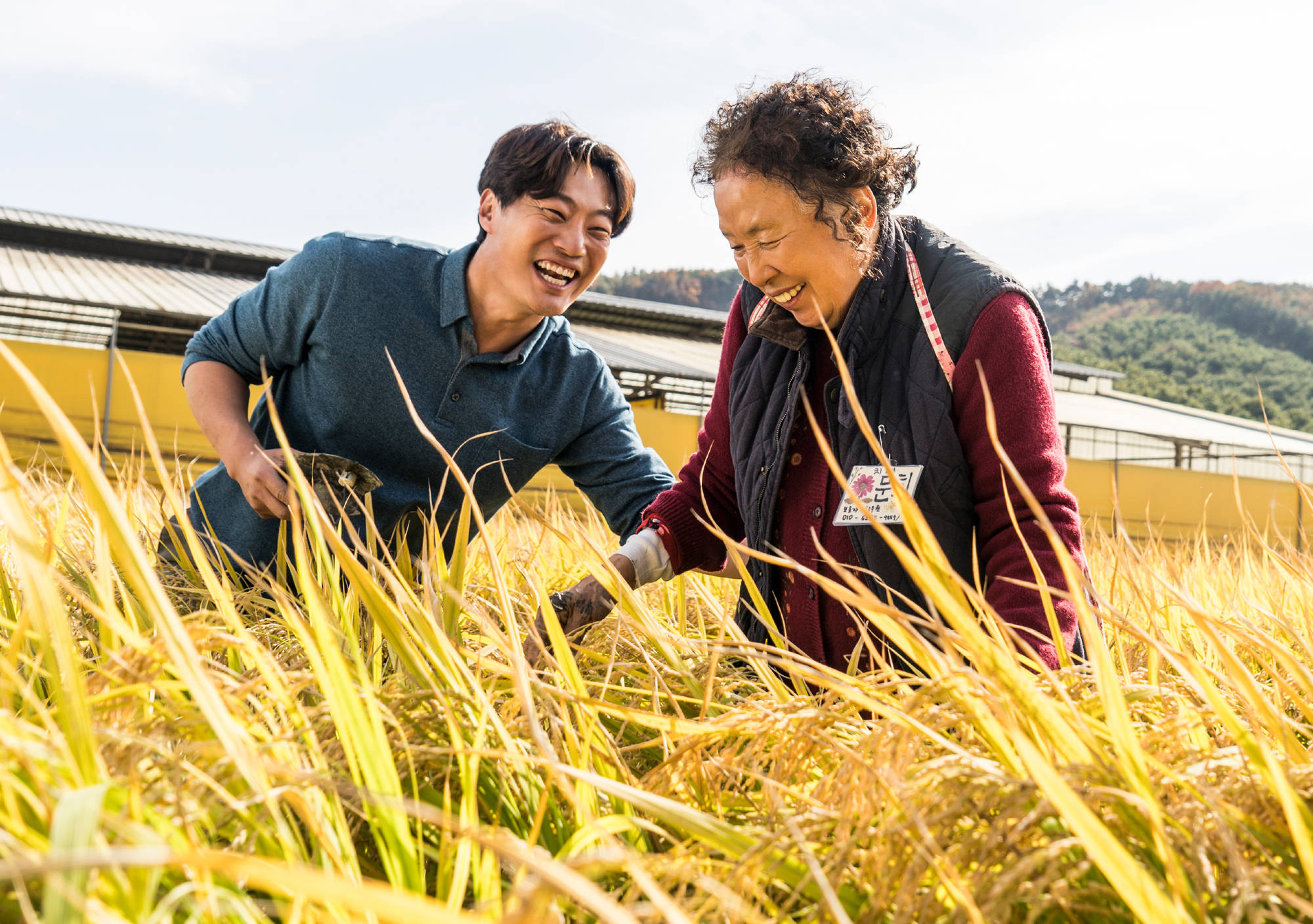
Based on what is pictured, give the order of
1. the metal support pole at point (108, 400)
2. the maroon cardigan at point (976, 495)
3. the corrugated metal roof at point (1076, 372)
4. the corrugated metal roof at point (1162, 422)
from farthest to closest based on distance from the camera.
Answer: the corrugated metal roof at point (1076, 372)
the corrugated metal roof at point (1162, 422)
the metal support pole at point (108, 400)
the maroon cardigan at point (976, 495)

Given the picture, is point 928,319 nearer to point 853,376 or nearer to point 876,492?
point 853,376

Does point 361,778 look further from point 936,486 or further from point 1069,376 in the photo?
point 1069,376

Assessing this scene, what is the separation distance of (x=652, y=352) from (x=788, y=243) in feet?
36.5

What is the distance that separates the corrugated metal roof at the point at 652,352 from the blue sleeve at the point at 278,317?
556cm

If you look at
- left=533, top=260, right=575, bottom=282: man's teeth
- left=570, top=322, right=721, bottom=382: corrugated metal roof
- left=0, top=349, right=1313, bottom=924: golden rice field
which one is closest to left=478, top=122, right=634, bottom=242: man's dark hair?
left=533, top=260, right=575, bottom=282: man's teeth

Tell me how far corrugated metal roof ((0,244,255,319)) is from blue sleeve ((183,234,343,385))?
7241 millimetres

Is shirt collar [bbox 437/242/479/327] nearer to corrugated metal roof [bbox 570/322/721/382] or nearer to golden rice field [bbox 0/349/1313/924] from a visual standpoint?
golden rice field [bbox 0/349/1313/924]

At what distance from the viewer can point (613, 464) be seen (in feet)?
6.61

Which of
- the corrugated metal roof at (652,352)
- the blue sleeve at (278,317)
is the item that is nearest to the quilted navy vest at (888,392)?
the blue sleeve at (278,317)

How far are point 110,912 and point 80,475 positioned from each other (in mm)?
222

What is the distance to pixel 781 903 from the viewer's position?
589 mm

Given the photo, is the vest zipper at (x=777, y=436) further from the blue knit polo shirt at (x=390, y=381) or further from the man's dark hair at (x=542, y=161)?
the man's dark hair at (x=542, y=161)

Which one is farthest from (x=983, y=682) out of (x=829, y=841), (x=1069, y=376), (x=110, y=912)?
(x=1069, y=376)

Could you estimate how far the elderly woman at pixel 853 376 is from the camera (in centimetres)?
119
